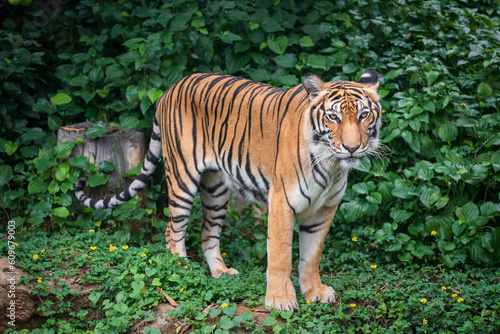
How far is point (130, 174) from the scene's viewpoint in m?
5.28

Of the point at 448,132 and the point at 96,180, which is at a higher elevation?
the point at 448,132

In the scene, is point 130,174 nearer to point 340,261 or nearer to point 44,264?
point 44,264

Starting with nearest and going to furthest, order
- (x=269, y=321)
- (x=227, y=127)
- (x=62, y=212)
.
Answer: (x=269, y=321)
(x=227, y=127)
(x=62, y=212)

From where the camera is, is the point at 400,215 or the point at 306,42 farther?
the point at 306,42

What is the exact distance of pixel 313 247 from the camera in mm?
4051

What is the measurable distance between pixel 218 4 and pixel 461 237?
342 centimetres

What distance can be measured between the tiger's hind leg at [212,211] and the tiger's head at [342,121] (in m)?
1.48

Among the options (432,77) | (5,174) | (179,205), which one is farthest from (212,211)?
(432,77)

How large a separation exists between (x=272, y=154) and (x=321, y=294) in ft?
3.63

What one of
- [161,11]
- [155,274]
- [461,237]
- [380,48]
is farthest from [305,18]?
[155,274]

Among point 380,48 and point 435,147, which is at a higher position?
point 380,48

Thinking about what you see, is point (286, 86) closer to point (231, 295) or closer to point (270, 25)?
point (270, 25)

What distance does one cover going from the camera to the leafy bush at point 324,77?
478 centimetres

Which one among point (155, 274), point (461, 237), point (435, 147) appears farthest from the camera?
point (435, 147)
